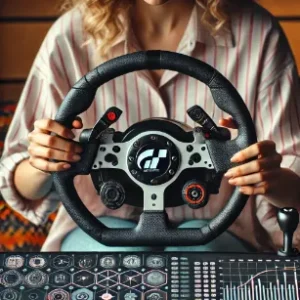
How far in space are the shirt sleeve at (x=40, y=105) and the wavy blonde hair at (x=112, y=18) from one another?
7 centimetres

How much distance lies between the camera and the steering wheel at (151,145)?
901mm

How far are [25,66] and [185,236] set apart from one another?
776 mm

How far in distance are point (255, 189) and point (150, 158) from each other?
0.15 m

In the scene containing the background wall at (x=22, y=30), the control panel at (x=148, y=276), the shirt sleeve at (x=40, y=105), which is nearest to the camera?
the control panel at (x=148, y=276)

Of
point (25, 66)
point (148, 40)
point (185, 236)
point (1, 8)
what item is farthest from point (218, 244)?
point (1, 8)

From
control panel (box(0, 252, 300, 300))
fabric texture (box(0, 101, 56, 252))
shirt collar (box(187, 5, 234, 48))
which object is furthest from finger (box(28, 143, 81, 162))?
fabric texture (box(0, 101, 56, 252))

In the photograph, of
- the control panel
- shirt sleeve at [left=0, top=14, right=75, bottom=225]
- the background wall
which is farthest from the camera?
the background wall

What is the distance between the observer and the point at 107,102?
4.20 feet

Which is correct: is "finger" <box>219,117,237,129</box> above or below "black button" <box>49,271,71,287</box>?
above

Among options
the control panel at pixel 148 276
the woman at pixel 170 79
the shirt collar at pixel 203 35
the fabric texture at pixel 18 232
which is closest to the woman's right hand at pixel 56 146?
the control panel at pixel 148 276

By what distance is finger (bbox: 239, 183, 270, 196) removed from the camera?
910mm

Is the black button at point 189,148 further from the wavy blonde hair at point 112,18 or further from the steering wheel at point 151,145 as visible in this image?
the wavy blonde hair at point 112,18

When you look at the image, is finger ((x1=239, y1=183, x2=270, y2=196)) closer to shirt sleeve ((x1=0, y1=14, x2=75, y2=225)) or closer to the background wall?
shirt sleeve ((x1=0, y1=14, x2=75, y2=225))

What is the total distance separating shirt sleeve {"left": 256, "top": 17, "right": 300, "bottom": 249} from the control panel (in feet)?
1.25
